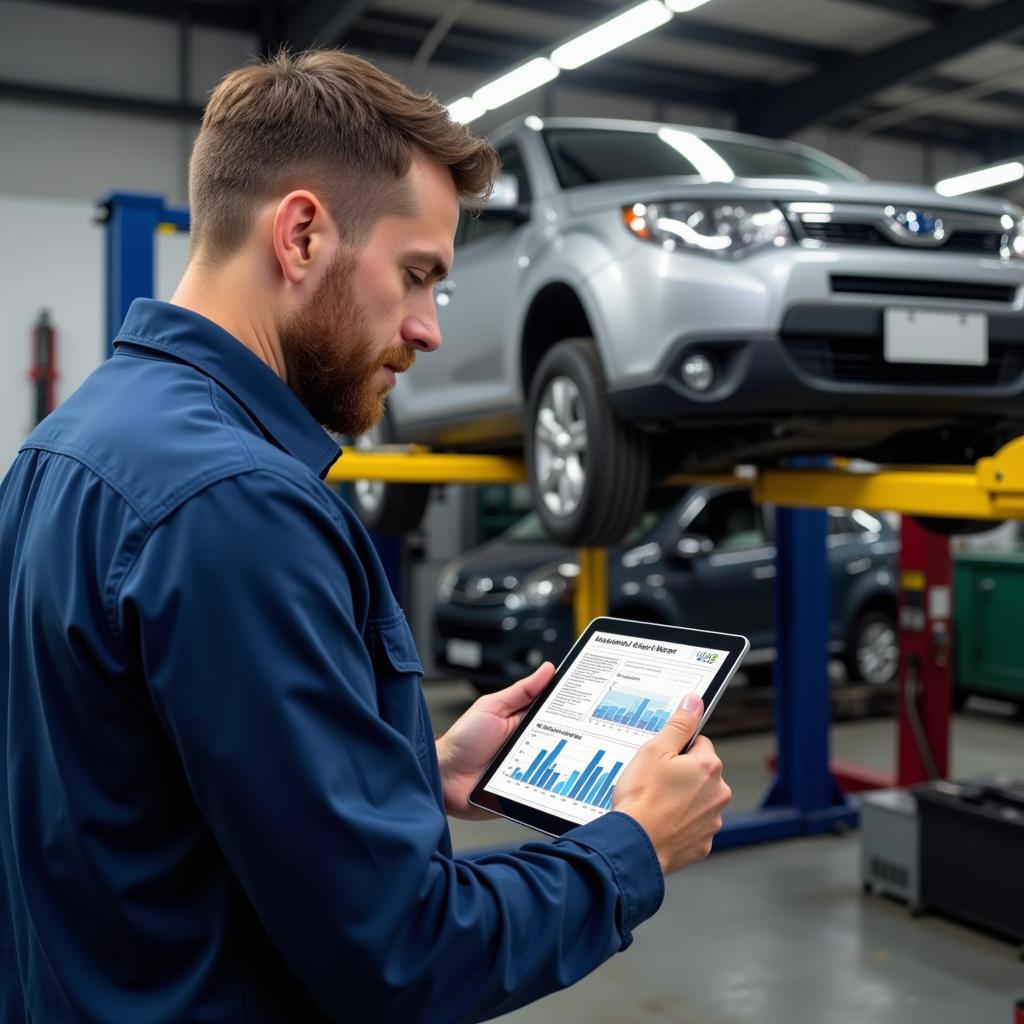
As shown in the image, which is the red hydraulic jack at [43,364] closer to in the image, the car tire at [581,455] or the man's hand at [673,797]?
the car tire at [581,455]

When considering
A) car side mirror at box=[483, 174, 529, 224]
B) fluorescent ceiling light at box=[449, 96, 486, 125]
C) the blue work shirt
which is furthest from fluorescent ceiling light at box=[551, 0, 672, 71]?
the blue work shirt

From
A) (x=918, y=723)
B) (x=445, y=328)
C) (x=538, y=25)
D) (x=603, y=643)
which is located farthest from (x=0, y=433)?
(x=603, y=643)

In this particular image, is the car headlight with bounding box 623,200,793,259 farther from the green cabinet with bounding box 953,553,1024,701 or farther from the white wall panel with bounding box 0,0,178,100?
the white wall panel with bounding box 0,0,178,100

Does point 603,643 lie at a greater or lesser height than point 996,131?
lesser

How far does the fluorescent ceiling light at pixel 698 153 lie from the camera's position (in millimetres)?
4332

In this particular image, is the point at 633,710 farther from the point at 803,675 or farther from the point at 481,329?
the point at 803,675

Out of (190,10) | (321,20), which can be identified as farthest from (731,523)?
(190,10)

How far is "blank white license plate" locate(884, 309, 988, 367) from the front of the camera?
3322 mm

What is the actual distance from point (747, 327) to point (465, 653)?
4172 mm

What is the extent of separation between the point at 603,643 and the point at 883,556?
7.04 m

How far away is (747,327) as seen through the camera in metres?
3.32

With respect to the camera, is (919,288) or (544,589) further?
(544,589)

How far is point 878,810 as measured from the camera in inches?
171

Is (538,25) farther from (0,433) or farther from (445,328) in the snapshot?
(445,328)
